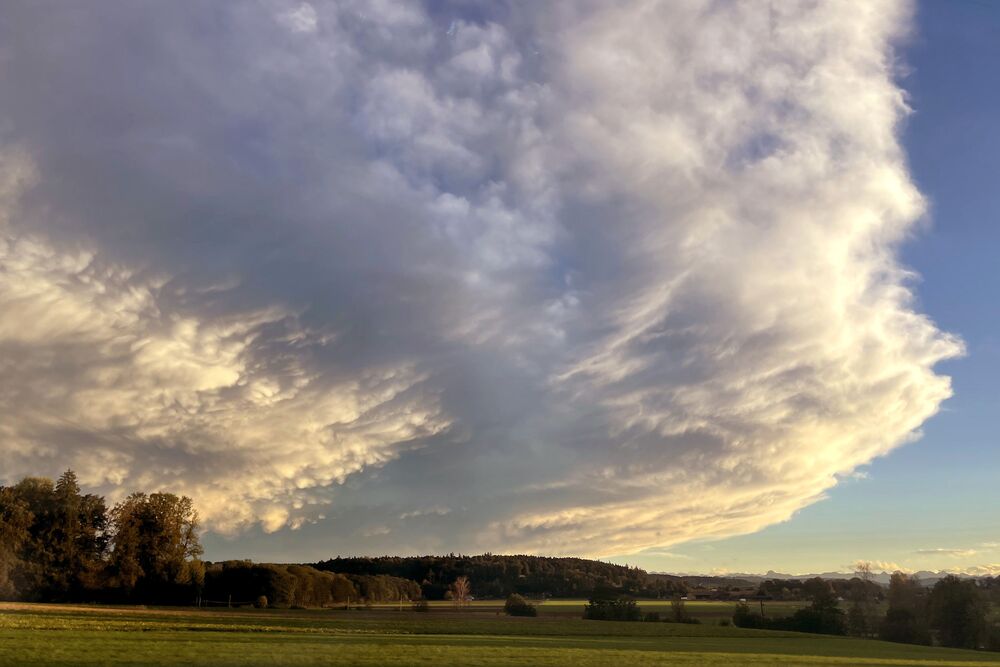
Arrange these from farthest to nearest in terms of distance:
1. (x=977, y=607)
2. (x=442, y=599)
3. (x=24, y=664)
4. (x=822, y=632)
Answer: (x=442, y=599)
(x=822, y=632)
(x=977, y=607)
(x=24, y=664)

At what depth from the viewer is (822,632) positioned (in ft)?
369

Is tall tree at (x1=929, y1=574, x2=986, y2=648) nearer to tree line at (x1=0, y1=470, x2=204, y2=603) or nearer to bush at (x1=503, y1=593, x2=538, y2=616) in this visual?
bush at (x1=503, y1=593, x2=538, y2=616)

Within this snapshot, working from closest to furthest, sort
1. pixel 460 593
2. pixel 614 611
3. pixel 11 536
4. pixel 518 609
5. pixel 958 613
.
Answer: pixel 958 613, pixel 11 536, pixel 614 611, pixel 518 609, pixel 460 593

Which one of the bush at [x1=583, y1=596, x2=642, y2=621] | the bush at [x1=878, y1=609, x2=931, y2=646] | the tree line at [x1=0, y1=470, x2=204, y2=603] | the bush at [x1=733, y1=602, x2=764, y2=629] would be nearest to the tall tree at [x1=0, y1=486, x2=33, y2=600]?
the tree line at [x1=0, y1=470, x2=204, y2=603]

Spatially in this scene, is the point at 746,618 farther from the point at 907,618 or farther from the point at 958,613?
the point at 958,613

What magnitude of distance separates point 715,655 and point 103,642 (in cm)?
3621

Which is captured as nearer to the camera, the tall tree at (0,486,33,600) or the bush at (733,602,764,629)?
the tall tree at (0,486,33,600)

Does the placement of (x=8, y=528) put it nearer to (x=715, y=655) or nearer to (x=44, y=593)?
(x=44, y=593)

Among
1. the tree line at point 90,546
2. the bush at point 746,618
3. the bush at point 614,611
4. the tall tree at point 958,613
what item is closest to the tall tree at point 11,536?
the tree line at point 90,546

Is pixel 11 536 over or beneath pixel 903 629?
over

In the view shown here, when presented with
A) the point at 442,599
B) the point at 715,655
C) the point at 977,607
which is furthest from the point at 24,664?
the point at 442,599

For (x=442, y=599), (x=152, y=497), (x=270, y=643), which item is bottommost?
(x=442, y=599)

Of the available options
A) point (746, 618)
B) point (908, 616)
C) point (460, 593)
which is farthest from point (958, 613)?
point (460, 593)

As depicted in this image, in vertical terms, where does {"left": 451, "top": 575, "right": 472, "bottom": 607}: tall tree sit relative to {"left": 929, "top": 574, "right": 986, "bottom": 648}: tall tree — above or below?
below
